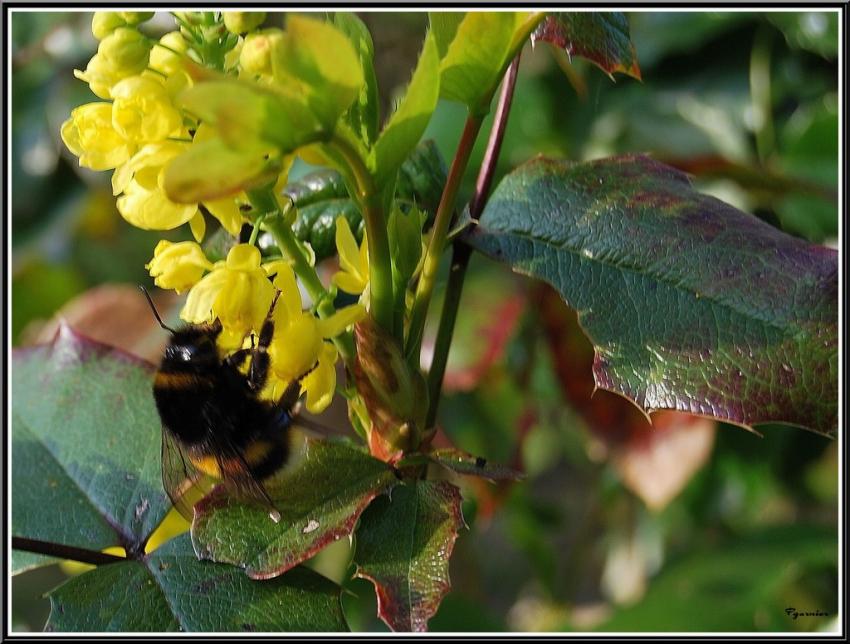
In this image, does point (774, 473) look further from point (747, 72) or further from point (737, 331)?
point (737, 331)

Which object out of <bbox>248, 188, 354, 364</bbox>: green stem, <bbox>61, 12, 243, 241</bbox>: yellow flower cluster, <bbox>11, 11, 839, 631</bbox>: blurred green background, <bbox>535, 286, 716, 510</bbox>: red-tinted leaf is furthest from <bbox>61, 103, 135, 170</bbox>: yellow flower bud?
<bbox>535, 286, 716, 510</bbox>: red-tinted leaf

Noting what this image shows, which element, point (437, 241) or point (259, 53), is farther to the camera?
point (437, 241)

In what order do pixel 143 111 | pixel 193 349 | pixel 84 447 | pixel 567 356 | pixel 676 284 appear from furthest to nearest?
1. pixel 567 356
2. pixel 84 447
3. pixel 193 349
4. pixel 676 284
5. pixel 143 111

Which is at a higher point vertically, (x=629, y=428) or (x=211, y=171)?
(x=211, y=171)

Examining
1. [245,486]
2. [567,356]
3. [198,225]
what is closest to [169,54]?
[198,225]

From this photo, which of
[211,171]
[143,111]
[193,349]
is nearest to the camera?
[211,171]

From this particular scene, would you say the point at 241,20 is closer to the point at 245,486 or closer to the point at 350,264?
the point at 350,264

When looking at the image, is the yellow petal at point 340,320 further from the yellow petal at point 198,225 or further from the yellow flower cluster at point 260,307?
the yellow petal at point 198,225
